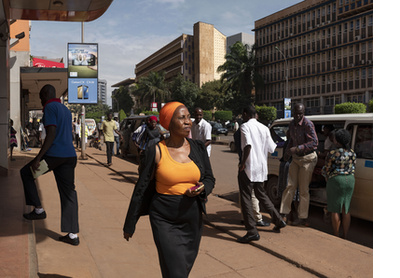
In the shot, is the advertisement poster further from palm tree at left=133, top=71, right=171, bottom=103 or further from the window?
palm tree at left=133, top=71, right=171, bottom=103

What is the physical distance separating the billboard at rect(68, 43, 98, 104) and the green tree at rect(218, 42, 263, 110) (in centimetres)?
4946

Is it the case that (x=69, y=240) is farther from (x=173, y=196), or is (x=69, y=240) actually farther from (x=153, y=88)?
(x=153, y=88)

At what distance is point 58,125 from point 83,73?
10.8m

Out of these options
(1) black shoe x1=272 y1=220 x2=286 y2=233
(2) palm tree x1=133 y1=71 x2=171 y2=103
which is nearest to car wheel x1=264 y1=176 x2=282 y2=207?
Answer: (1) black shoe x1=272 y1=220 x2=286 y2=233

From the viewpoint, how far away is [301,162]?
5934mm

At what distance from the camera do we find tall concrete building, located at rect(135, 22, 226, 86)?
92.2 meters

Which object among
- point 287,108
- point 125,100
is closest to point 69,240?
point 287,108

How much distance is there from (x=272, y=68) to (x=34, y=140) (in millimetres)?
51292

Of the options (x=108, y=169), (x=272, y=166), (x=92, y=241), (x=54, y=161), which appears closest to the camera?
(x=54, y=161)

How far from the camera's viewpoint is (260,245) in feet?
16.6

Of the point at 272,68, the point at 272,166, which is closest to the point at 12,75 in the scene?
the point at 272,166

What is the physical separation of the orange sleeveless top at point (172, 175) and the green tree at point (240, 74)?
60.8m
